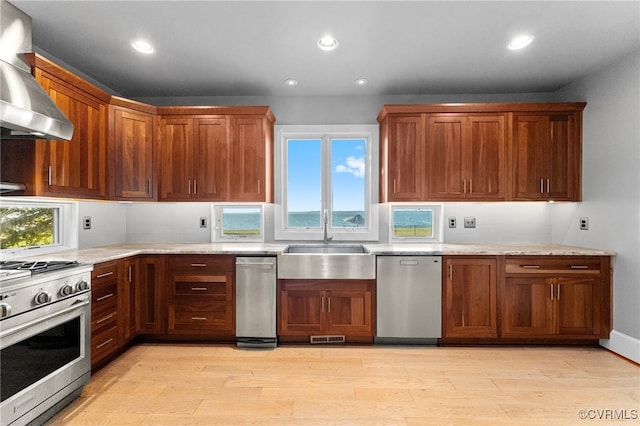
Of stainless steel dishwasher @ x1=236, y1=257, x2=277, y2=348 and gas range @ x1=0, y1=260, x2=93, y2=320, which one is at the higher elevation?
gas range @ x1=0, y1=260, x2=93, y2=320

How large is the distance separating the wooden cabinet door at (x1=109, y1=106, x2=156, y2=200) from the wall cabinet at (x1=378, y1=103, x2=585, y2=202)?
95.1 inches

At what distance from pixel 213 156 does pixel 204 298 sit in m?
1.42

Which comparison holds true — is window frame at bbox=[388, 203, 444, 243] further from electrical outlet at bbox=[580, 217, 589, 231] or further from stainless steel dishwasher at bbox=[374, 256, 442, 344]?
electrical outlet at bbox=[580, 217, 589, 231]

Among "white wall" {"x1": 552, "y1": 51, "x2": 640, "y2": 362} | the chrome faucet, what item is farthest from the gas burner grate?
"white wall" {"x1": 552, "y1": 51, "x2": 640, "y2": 362}

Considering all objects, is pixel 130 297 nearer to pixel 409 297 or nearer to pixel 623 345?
pixel 409 297

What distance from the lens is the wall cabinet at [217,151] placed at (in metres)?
3.44

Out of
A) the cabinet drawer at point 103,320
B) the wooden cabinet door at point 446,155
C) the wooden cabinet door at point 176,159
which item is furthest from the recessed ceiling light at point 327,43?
the cabinet drawer at point 103,320

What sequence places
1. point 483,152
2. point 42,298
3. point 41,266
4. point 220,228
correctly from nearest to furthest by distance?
point 42,298
point 41,266
point 483,152
point 220,228

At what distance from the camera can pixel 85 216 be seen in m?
3.17

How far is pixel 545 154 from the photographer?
334 centimetres

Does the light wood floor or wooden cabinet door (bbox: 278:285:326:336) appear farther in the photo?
wooden cabinet door (bbox: 278:285:326:336)

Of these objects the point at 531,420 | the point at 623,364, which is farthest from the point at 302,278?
the point at 623,364

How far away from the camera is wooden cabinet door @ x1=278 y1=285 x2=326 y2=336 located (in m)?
3.11

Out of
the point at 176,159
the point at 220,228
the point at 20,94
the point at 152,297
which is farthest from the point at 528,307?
the point at 20,94
